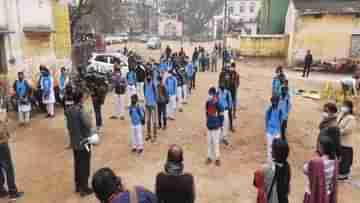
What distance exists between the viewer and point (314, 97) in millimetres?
14758

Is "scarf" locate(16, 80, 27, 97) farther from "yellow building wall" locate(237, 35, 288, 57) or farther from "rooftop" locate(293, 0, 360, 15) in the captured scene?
"yellow building wall" locate(237, 35, 288, 57)

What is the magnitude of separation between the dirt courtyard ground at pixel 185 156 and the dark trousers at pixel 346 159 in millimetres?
280

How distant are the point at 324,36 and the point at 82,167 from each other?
21.1 metres

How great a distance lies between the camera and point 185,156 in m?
8.33

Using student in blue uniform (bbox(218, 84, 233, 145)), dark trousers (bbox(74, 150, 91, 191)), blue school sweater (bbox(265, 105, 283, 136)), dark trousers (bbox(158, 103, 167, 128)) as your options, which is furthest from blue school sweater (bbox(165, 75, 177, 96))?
dark trousers (bbox(74, 150, 91, 191))

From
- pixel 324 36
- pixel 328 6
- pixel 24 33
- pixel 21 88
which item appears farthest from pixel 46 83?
pixel 328 6

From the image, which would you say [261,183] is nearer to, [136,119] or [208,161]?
[208,161]

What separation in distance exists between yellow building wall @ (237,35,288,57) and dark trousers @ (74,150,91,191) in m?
23.4

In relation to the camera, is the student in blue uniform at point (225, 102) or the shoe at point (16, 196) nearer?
the shoe at point (16, 196)

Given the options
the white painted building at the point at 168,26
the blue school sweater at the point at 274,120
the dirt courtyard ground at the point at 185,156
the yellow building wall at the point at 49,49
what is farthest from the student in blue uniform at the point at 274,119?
the white painted building at the point at 168,26

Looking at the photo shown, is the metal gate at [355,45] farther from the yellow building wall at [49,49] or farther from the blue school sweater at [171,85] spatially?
the yellow building wall at [49,49]

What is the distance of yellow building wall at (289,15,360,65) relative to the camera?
22781 millimetres

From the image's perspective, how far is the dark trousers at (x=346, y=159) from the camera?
6770 millimetres

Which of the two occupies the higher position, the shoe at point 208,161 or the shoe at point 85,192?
the shoe at point 208,161
